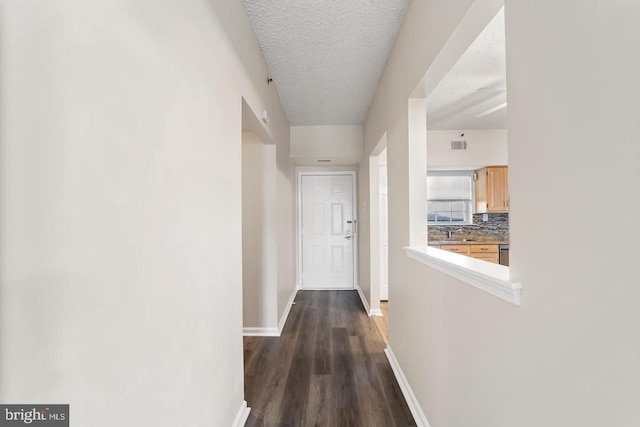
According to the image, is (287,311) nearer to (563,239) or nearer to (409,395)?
(409,395)

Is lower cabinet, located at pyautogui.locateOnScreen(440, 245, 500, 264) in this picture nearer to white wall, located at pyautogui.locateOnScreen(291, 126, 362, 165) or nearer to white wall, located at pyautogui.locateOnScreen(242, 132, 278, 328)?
white wall, located at pyautogui.locateOnScreen(291, 126, 362, 165)

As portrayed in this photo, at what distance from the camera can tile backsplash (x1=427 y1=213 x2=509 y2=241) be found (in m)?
4.70

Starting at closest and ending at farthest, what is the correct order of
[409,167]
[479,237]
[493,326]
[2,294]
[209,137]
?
[2,294] < [493,326] < [209,137] < [409,167] < [479,237]

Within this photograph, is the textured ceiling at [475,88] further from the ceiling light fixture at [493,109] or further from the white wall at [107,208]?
the white wall at [107,208]

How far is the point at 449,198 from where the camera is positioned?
4.84 meters

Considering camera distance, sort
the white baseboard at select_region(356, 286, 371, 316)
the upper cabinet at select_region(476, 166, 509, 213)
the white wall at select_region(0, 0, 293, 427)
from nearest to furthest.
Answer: the white wall at select_region(0, 0, 293, 427), the white baseboard at select_region(356, 286, 371, 316), the upper cabinet at select_region(476, 166, 509, 213)

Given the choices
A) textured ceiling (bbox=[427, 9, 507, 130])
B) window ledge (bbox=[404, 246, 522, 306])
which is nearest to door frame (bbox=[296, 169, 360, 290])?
textured ceiling (bbox=[427, 9, 507, 130])

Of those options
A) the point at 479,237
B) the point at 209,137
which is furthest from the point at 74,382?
the point at 479,237

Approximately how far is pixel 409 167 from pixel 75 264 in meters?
1.74

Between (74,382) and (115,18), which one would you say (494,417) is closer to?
(74,382)

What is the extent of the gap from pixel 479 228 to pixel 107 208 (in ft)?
17.3

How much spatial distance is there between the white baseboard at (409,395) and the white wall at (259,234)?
4.34 ft

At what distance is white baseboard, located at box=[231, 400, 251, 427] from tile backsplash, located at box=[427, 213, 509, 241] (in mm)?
3896

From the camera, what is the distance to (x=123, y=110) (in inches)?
27.1
